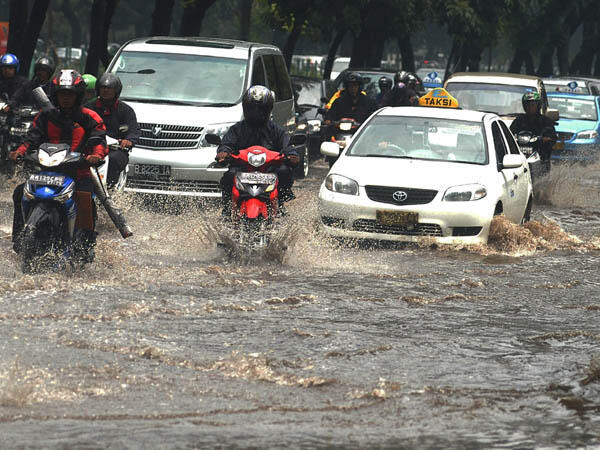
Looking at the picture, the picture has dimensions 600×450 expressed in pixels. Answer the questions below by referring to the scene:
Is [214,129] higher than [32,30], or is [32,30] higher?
[214,129]

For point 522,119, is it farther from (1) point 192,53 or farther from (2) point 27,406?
(2) point 27,406

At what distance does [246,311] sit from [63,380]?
2642 mm

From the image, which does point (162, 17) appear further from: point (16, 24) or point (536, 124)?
point (536, 124)

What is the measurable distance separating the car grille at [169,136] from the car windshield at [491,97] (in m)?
7.91

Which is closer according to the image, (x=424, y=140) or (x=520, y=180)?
(x=424, y=140)

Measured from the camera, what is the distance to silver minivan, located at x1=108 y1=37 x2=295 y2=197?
1622 centimetres

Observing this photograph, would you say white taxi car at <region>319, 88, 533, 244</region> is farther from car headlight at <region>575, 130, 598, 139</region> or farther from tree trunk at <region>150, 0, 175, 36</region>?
tree trunk at <region>150, 0, 175, 36</region>

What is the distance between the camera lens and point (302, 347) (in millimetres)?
8195

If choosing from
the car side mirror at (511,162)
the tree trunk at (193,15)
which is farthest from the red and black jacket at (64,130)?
the tree trunk at (193,15)

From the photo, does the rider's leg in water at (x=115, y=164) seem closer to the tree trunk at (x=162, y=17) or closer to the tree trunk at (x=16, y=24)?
the tree trunk at (x=16, y=24)

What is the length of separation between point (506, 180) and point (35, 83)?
6313mm

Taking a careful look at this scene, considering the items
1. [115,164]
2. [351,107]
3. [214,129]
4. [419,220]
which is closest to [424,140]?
[419,220]

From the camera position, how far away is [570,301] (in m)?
10.7

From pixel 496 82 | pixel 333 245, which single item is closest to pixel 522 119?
pixel 496 82
